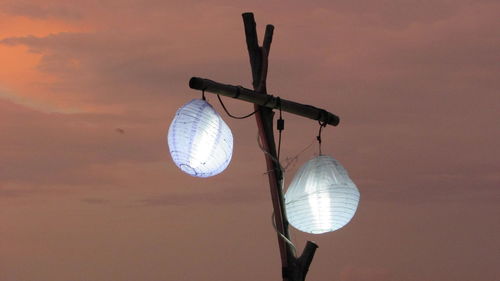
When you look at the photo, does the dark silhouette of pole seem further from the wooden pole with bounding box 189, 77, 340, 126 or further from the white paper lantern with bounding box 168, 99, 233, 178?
the white paper lantern with bounding box 168, 99, 233, 178

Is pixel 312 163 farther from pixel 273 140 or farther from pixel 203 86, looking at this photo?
pixel 203 86

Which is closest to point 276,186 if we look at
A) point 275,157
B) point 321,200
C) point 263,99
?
point 275,157

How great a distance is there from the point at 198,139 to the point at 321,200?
97 cm

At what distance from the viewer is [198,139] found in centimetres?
521

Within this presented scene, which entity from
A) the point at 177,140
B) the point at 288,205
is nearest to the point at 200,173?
the point at 177,140

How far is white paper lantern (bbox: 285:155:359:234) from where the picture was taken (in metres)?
5.54

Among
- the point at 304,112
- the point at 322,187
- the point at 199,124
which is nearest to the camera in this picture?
the point at 199,124

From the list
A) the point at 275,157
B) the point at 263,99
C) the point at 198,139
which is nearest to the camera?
the point at 198,139

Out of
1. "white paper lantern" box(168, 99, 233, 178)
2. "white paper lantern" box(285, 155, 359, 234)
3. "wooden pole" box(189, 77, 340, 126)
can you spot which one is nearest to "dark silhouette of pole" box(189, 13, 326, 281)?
"wooden pole" box(189, 77, 340, 126)

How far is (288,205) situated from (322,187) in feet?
0.90

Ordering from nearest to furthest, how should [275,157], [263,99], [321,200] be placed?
1. [321,200]
2. [263,99]
3. [275,157]

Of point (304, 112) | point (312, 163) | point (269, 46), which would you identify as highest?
point (269, 46)

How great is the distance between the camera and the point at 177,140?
5.23 metres

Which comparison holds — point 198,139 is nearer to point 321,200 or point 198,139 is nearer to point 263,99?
point 263,99
